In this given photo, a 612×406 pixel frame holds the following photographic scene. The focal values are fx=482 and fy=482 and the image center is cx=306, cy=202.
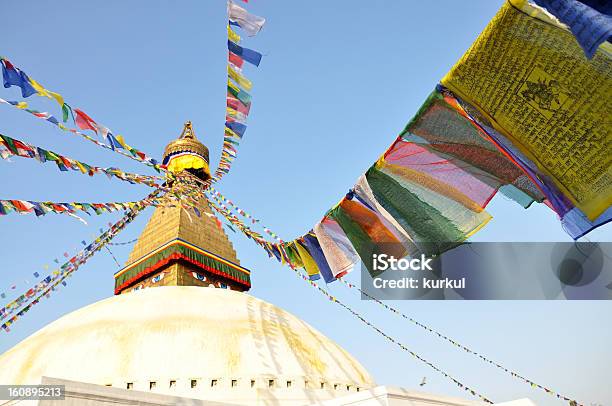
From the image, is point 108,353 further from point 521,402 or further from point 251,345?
point 521,402

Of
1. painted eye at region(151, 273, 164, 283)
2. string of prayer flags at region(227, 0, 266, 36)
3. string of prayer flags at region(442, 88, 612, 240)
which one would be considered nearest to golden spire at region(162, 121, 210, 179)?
painted eye at region(151, 273, 164, 283)

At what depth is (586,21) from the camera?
3303mm

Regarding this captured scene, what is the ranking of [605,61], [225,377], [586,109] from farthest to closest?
[225,377]
[586,109]
[605,61]

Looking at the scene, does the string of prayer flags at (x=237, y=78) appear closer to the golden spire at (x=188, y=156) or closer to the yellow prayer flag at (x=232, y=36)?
the yellow prayer flag at (x=232, y=36)

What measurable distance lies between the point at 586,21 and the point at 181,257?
13.5 m

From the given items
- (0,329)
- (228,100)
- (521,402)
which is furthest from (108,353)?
(521,402)

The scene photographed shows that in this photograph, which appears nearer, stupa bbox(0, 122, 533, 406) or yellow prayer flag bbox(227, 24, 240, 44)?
yellow prayer flag bbox(227, 24, 240, 44)

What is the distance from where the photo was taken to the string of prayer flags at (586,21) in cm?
324

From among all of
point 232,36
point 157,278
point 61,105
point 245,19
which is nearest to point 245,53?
point 232,36

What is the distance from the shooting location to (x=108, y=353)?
9.05 meters

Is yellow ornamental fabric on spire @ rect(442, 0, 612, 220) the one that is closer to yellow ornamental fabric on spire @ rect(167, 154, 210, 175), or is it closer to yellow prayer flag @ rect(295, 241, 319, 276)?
yellow prayer flag @ rect(295, 241, 319, 276)

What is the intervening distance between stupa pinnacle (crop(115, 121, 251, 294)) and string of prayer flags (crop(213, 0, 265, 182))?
5.20 metres

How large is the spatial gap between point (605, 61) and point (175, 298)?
382 inches

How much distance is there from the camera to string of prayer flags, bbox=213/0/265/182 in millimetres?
6945
